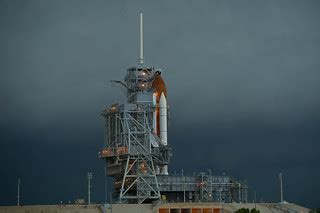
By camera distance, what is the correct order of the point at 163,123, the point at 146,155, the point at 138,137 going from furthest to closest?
the point at 163,123
the point at 138,137
the point at 146,155

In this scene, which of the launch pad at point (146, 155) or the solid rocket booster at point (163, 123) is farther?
the solid rocket booster at point (163, 123)

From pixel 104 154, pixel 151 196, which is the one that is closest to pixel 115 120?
pixel 104 154

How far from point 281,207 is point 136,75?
35.4m

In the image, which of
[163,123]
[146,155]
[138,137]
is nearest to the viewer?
[146,155]

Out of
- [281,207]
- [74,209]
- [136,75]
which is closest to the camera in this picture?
[74,209]

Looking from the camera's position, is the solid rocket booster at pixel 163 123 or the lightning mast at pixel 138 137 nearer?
the lightning mast at pixel 138 137

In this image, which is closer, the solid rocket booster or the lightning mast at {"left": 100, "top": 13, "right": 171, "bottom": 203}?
the lightning mast at {"left": 100, "top": 13, "right": 171, "bottom": 203}

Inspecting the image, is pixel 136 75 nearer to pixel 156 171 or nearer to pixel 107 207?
pixel 156 171

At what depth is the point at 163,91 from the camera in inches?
5753

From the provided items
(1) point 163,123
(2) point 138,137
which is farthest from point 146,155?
(1) point 163,123

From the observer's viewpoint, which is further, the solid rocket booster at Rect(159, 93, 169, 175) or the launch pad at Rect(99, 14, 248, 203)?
the solid rocket booster at Rect(159, 93, 169, 175)

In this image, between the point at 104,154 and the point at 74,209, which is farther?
the point at 104,154

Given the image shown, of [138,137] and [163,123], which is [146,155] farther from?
[163,123]

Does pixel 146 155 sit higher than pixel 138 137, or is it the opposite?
pixel 138 137
